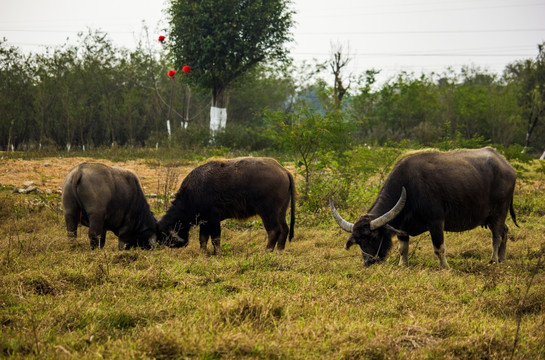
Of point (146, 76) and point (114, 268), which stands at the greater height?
point (146, 76)

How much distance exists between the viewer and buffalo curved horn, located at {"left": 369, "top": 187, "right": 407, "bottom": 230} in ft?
19.1

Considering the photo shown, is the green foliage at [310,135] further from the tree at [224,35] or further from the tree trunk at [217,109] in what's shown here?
the tree trunk at [217,109]

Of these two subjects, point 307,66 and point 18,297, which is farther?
point 307,66

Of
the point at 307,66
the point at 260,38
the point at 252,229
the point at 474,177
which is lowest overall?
the point at 252,229

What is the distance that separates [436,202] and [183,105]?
27.2 m

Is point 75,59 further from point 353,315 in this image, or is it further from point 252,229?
point 353,315

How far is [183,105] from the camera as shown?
31469 millimetres

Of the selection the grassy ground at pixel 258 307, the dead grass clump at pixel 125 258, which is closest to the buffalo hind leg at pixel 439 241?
the grassy ground at pixel 258 307

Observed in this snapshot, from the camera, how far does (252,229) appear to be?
833 cm

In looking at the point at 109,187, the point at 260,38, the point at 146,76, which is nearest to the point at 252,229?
the point at 109,187

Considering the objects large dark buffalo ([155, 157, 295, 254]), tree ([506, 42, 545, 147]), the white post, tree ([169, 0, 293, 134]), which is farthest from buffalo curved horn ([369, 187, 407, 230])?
tree ([506, 42, 545, 147])

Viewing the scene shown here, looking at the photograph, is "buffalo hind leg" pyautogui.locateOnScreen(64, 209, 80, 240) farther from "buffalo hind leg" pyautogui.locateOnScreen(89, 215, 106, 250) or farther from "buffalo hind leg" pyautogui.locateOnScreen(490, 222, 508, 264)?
"buffalo hind leg" pyautogui.locateOnScreen(490, 222, 508, 264)

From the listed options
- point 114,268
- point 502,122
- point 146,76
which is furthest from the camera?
point 502,122

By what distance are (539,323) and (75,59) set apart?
2475 centimetres
